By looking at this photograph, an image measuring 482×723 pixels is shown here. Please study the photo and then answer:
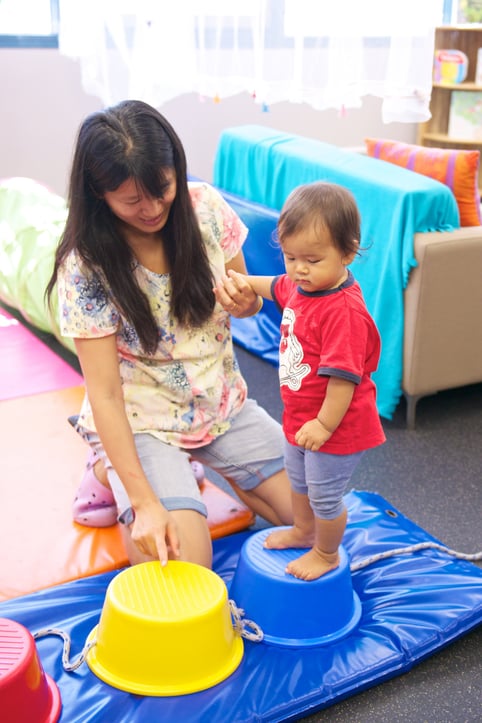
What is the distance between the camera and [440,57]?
4.48 meters

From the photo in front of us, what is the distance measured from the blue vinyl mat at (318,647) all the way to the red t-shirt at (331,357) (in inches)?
14.6

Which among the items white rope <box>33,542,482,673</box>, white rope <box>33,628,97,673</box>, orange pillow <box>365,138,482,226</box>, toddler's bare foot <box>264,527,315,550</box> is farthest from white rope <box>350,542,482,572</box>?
orange pillow <box>365,138,482,226</box>

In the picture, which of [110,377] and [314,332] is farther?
[110,377]

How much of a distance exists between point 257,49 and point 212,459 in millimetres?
2457

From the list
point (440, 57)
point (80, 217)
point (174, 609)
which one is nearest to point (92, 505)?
point (174, 609)

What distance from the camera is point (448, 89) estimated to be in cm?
465

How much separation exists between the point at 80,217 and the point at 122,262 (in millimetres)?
121

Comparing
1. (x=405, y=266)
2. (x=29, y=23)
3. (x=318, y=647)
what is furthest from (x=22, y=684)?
(x=29, y=23)

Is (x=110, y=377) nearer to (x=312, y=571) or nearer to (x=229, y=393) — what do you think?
(x=229, y=393)

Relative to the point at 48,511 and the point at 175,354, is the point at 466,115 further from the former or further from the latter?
the point at 48,511

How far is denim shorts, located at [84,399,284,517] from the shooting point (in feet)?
5.43

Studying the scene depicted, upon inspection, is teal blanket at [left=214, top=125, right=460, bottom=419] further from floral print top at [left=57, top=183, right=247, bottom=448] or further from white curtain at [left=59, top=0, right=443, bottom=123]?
white curtain at [left=59, top=0, right=443, bottom=123]

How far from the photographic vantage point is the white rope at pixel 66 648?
1453mm

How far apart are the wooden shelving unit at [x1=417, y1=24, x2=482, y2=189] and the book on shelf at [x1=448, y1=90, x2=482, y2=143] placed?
24 mm
